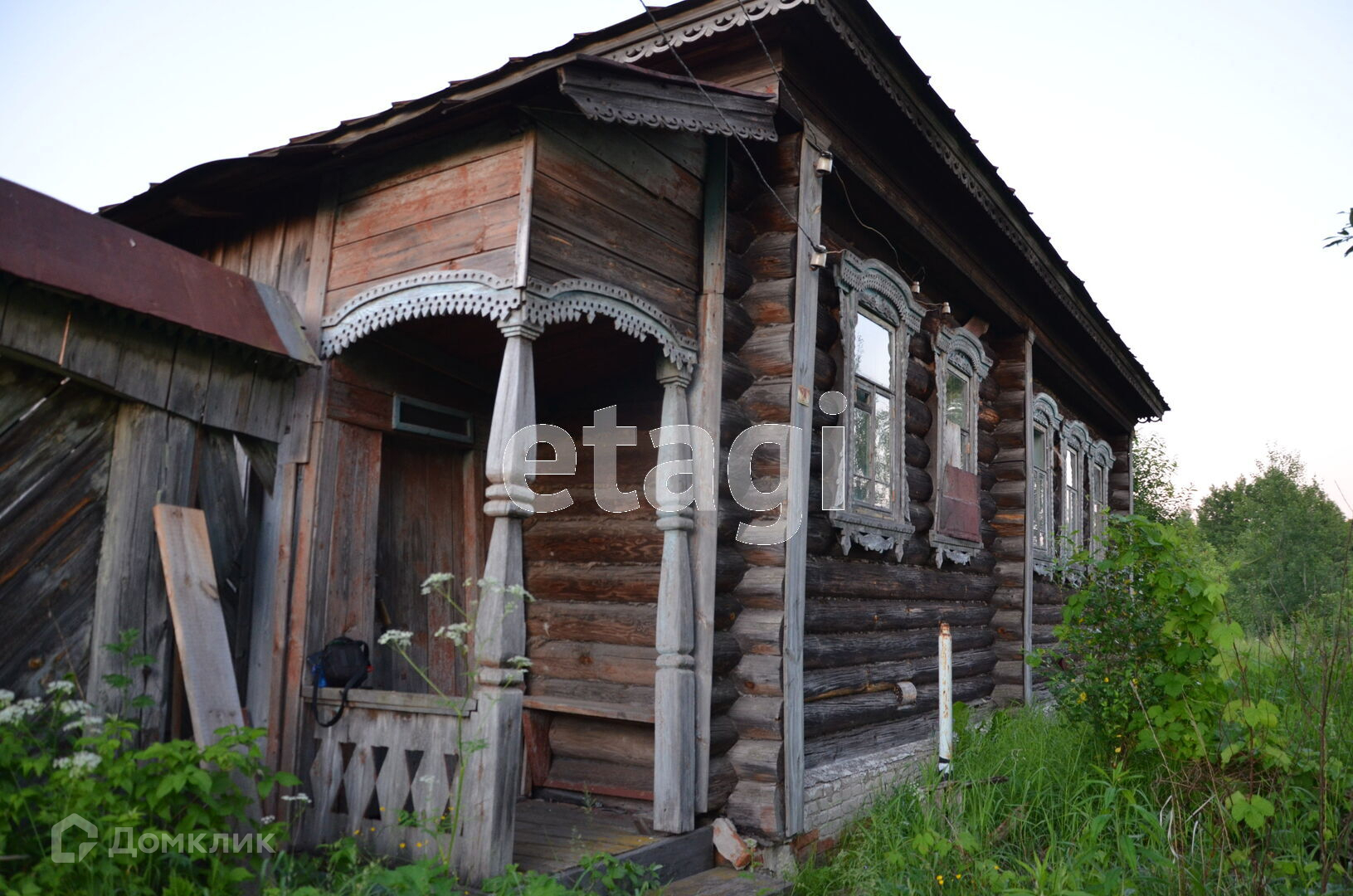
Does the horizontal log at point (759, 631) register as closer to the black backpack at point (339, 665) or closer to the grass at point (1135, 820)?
the grass at point (1135, 820)

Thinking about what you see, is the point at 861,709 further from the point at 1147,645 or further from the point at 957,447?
the point at 957,447

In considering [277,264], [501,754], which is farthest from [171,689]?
[277,264]

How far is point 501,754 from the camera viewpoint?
3641 mm

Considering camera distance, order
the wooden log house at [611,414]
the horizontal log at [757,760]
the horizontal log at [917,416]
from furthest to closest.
Result: the horizontal log at [917,416] < the horizontal log at [757,760] < the wooden log house at [611,414]

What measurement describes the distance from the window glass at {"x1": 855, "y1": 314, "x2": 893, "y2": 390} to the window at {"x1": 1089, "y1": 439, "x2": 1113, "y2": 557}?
6.99 metres

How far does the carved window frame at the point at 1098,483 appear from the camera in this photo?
12.9 m

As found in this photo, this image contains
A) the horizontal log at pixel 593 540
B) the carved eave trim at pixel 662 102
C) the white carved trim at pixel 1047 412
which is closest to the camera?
the carved eave trim at pixel 662 102

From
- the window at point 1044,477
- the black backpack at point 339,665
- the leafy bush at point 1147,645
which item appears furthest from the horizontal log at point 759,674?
the window at point 1044,477

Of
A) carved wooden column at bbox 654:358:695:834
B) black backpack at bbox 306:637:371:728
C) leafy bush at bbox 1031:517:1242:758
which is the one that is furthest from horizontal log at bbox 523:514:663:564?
leafy bush at bbox 1031:517:1242:758

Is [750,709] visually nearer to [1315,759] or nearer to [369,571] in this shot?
[369,571]

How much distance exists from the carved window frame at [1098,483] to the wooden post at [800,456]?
8.63 meters

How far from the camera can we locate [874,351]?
6562 mm

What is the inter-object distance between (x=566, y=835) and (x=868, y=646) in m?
2.37

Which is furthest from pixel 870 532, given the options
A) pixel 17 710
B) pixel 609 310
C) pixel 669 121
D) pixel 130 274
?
pixel 17 710
